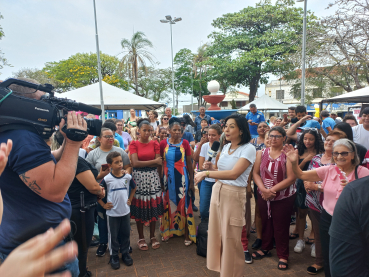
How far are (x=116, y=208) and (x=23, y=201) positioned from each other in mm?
2101

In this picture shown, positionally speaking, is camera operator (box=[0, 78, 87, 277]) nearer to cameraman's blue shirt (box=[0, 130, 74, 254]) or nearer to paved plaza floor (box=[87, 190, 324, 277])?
cameraman's blue shirt (box=[0, 130, 74, 254])

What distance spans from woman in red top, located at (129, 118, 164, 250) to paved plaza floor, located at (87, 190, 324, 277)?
28 centimetres

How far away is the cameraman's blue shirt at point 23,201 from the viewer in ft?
4.41

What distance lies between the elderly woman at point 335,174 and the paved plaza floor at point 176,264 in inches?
33.6

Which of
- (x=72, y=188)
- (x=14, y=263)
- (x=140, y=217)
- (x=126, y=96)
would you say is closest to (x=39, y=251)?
(x=14, y=263)

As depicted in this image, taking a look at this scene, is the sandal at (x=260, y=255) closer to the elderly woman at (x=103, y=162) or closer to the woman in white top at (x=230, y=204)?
the woman in white top at (x=230, y=204)

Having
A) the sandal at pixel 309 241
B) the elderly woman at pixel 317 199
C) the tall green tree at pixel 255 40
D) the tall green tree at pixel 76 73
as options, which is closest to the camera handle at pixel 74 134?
the elderly woman at pixel 317 199

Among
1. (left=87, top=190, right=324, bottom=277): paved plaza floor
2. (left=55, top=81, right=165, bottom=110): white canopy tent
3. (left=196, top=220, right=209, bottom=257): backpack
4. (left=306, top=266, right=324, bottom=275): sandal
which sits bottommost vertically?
(left=87, top=190, right=324, bottom=277): paved plaza floor

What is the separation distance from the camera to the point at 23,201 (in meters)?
1.42

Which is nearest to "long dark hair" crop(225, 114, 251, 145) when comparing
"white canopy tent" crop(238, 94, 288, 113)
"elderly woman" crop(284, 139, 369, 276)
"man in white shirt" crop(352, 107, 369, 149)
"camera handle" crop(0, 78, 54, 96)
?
"elderly woman" crop(284, 139, 369, 276)

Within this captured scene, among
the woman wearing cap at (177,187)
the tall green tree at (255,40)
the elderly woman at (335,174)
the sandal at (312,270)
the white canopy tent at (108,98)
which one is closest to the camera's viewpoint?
the elderly woman at (335,174)

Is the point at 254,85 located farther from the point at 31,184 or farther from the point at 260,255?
the point at 31,184

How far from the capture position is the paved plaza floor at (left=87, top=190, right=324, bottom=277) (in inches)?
128

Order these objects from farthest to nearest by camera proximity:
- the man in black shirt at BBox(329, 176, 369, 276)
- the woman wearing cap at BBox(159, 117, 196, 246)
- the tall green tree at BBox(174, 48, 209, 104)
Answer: the tall green tree at BBox(174, 48, 209, 104)
the woman wearing cap at BBox(159, 117, 196, 246)
the man in black shirt at BBox(329, 176, 369, 276)
